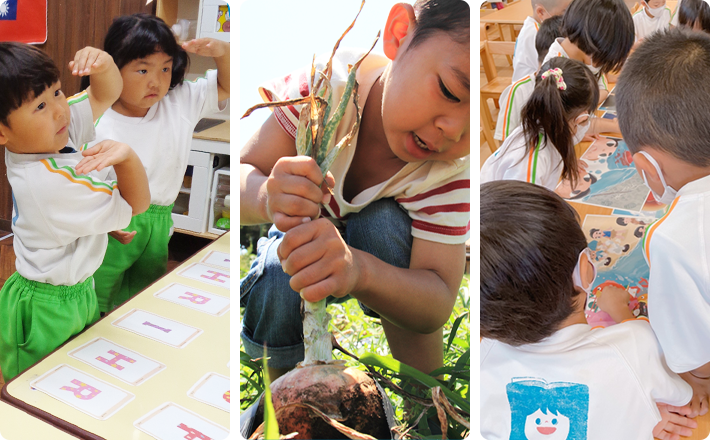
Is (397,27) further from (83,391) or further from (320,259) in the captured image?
(83,391)

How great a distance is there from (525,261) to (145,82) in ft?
2.53

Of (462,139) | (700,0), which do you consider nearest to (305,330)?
(462,139)

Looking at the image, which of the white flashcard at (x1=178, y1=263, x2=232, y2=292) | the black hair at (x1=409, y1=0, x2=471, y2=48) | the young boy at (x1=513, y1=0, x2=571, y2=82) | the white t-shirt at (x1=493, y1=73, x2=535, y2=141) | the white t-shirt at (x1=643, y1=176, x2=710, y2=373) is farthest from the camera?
the young boy at (x1=513, y1=0, x2=571, y2=82)

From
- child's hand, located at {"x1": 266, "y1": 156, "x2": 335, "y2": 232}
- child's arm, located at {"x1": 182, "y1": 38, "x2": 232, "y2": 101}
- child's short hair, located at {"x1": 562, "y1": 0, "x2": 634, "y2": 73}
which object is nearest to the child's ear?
child's hand, located at {"x1": 266, "y1": 156, "x2": 335, "y2": 232}

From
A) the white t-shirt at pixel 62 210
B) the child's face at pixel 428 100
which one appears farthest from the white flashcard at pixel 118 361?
the child's face at pixel 428 100

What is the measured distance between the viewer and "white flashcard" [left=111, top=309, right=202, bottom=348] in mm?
1012

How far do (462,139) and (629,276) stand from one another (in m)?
0.69

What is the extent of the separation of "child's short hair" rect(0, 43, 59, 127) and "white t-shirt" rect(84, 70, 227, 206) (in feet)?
0.38

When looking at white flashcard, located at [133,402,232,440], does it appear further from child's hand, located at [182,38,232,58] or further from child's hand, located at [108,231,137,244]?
child's hand, located at [182,38,232,58]

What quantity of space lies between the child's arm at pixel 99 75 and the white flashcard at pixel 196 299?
0.38 meters

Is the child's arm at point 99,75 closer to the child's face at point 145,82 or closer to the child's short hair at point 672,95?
the child's face at point 145,82

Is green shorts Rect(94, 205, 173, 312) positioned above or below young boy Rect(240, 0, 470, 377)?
below

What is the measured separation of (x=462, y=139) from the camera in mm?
611

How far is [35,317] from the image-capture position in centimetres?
98
